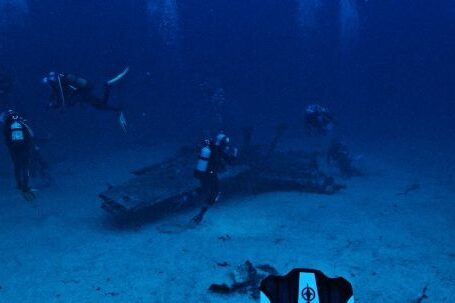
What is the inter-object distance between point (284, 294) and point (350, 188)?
10509 mm

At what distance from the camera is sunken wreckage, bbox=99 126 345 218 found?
8.75 metres

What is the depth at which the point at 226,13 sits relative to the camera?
74.4m

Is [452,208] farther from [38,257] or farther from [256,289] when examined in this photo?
→ [38,257]

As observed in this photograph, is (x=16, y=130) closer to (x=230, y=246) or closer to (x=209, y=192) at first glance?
(x=209, y=192)

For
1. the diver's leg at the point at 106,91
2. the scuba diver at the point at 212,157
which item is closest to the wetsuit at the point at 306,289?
the scuba diver at the point at 212,157

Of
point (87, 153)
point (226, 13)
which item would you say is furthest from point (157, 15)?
point (87, 153)

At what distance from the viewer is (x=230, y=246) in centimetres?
709

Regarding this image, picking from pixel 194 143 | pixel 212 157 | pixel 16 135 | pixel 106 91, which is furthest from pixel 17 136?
pixel 194 143

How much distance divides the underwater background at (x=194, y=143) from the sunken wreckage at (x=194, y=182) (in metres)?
0.60

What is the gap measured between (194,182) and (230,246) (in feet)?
9.83

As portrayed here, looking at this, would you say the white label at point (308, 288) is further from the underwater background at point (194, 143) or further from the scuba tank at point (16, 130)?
the scuba tank at point (16, 130)

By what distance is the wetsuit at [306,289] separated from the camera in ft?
6.44

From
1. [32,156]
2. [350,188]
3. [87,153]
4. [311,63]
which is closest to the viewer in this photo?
[350,188]

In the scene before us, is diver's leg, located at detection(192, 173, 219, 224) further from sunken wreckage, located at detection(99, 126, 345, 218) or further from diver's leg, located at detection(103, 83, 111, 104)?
diver's leg, located at detection(103, 83, 111, 104)
